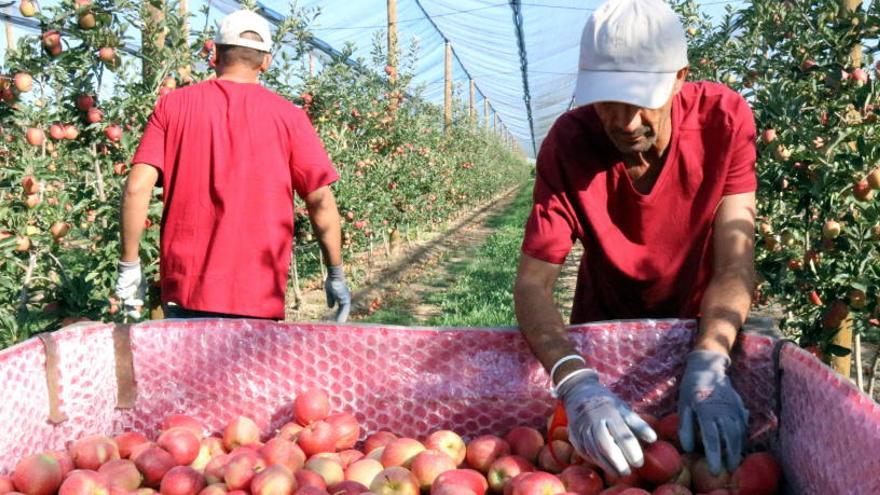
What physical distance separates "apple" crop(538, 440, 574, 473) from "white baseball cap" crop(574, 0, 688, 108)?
652 millimetres

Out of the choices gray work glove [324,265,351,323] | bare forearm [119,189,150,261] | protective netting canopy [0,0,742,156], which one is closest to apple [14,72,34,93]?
bare forearm [119,189,150,261]

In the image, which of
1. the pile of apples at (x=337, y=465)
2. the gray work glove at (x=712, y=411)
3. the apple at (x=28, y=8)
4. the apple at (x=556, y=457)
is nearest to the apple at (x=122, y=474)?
the pile of apples at (x=337, y=465)

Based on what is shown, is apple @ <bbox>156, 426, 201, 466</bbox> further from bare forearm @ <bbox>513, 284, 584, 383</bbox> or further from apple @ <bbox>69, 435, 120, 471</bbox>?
bare forearm @ <bbox>513, 284, 584, 383</bbox>

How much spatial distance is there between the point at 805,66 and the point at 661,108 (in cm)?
201

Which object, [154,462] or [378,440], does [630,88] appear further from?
[154,462]

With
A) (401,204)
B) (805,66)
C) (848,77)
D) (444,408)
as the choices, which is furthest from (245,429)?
(401,204)

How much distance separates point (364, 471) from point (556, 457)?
37 centimetres

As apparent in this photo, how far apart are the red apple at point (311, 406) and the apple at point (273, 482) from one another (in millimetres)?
163

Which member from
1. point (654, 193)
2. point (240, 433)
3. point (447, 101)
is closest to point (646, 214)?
point (654, 193)

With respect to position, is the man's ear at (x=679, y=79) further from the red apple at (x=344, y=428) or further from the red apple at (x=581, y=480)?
the red apple at (x=344, y=428)

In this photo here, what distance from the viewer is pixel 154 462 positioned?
1.57 meters

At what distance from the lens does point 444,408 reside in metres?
1.69

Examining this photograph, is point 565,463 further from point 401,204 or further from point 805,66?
point 401,204

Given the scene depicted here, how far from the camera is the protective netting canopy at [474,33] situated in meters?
13.6
